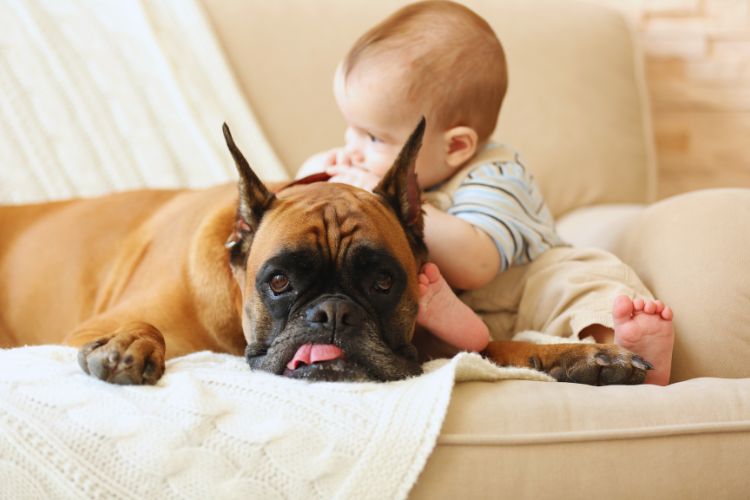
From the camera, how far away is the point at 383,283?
1.60 m

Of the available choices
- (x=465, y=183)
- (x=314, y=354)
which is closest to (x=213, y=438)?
(x=314, y=354)

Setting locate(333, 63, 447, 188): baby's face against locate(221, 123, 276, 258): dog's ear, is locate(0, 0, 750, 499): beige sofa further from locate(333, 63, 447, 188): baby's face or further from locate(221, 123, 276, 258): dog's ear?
locate(333, 63, 447, 188): baby's face

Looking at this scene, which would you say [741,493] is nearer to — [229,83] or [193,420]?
[193,420]

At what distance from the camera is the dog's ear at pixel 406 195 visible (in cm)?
170

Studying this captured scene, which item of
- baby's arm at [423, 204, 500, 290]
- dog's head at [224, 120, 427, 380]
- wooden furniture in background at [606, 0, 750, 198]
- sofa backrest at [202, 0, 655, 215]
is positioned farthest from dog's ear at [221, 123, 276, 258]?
wooden furniture in background at [606, 0, 750, 198]

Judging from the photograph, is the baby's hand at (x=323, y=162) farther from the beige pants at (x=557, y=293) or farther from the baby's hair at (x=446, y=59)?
the beige pants at (x=557, y=293)

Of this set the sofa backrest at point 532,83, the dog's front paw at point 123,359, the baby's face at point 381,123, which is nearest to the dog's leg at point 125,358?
the dog's front paw at point 123,359

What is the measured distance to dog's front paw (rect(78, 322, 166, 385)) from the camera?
1.45m

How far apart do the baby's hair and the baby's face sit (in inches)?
1.4

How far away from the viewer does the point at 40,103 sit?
106 inches

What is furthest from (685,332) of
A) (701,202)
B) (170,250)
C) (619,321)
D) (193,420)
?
(170,250)

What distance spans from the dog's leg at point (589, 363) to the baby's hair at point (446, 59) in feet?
2.16

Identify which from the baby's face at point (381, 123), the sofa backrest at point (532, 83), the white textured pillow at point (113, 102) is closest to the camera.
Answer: the baby's face at point (381, 123)

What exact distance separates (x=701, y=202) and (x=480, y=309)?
0.61 meters
